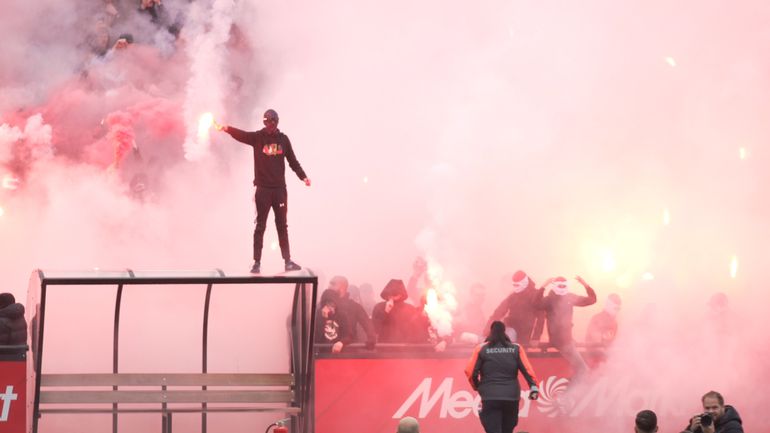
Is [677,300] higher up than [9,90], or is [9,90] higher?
[9,90]

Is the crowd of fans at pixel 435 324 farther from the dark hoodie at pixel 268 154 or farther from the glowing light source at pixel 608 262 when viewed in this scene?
the glowing light source at pixel 608 262

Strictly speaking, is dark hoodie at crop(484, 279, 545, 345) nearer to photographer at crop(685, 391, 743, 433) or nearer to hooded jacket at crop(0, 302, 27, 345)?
hooded jacket at crop(0, 302, 27, 345)

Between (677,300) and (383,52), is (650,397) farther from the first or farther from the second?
(383,52)

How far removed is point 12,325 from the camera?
14.0m

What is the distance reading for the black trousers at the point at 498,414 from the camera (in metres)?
12.4

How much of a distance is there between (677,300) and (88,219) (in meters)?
7.98

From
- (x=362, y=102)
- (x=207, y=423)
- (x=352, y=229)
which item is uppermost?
(x=362, y=102)

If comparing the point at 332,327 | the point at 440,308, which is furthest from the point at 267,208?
the point at 440,308

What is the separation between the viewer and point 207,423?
12.7 m

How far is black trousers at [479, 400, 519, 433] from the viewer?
40.7ft

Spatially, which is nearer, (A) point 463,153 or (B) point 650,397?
(B) point 650,397

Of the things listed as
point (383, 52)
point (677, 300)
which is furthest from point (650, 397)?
point (383, 52)

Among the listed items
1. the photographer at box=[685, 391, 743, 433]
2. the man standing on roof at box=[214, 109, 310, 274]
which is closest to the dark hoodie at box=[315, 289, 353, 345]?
the man standing on roof at box=[214, 109, 310, 274]

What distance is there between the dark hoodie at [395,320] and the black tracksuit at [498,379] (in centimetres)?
284
